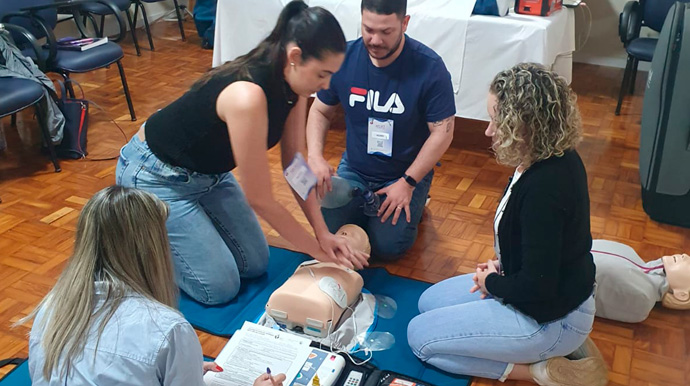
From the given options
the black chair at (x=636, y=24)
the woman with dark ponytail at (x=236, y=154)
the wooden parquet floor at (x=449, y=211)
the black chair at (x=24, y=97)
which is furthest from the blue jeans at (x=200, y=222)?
the black chair at (x=636, y=24)

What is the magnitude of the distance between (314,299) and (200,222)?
0.46 m

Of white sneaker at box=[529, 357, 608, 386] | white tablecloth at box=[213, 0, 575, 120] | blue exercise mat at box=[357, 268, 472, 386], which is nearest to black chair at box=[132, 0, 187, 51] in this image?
white tablecloth at box=[213, 0, 575, 120]

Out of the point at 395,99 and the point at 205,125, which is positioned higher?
the point at 205,125

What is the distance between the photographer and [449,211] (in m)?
2.80

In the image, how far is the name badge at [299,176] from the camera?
6.54 feet

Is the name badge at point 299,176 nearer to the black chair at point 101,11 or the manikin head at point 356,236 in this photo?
the manikin head at point 356,236

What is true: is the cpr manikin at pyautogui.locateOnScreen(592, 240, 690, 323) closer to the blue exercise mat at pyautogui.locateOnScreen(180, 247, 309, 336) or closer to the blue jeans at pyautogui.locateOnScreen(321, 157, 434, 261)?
the blue jeans at pyautogui.locateOnScreen(321, 157, 434, 261)

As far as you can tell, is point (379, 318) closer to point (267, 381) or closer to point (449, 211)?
point (267, 381)

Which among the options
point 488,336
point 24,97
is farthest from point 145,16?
point 488,336

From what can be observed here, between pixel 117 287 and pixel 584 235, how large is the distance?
1068mm

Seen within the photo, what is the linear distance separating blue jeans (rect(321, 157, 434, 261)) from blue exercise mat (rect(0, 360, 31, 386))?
109 centimetres

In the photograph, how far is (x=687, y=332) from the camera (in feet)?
6.83

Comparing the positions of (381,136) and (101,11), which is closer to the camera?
(381,136)

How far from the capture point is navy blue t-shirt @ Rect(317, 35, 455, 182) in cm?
228
